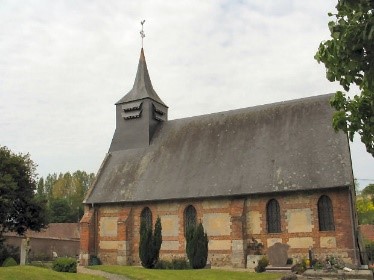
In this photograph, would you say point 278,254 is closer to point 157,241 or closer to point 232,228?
point 232,228

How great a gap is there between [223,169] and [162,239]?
19.9ft

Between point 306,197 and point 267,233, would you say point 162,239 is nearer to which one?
point 267,233

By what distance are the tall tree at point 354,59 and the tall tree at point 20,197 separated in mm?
23483

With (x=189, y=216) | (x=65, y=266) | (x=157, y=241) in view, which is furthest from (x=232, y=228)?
(x=65, y=266)

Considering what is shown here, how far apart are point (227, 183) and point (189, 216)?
11.3ft

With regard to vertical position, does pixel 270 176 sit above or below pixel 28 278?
above

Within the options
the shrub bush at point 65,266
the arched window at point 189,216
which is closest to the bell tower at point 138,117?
the arched window at point 189,216

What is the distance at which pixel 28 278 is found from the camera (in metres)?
16.0

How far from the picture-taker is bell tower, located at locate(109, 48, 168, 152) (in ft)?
108

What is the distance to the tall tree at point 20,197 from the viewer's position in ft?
88.9

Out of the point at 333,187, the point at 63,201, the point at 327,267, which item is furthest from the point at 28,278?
the point at 63,201

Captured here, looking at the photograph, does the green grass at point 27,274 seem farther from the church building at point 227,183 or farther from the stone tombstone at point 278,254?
the stone tombstone at point 278,254

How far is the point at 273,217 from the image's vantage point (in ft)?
80.6

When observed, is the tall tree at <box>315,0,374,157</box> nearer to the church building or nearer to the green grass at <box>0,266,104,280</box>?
the green grass at <box>0,266,104,280</box>
